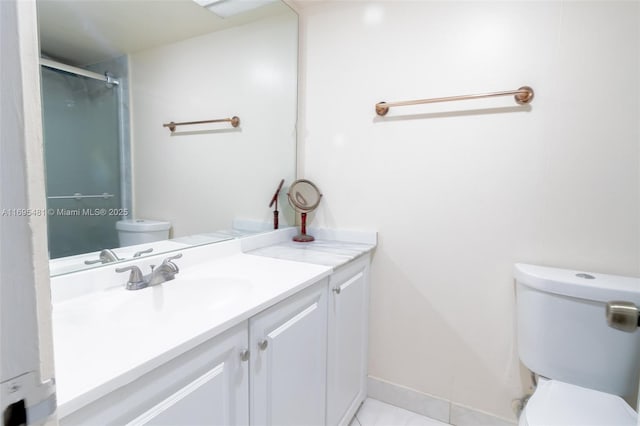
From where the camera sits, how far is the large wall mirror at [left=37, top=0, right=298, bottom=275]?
1006 millimetres

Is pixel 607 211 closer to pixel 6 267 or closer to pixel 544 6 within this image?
pixel 544 6

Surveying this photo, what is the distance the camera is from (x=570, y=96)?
4.28 ft

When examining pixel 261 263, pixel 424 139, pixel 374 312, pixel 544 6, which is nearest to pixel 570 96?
pixel 544 6

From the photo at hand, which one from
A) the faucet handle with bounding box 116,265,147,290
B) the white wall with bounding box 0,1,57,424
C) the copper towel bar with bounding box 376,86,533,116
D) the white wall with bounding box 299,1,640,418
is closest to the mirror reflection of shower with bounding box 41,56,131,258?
the faucet handle with bounding box 116,265,147,290

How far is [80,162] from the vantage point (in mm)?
1042

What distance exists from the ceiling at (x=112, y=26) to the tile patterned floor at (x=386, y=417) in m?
1.92

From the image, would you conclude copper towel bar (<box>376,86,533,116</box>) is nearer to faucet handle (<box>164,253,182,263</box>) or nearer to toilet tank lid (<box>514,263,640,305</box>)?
toilet tank lid (<box>514,263,640,305</box>)

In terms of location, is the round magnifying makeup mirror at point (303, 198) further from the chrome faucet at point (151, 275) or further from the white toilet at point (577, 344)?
the white toilet at point (577, 344)

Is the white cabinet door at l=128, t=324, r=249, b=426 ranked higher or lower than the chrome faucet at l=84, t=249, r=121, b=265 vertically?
lower

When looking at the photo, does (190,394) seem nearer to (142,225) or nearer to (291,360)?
(291,360)

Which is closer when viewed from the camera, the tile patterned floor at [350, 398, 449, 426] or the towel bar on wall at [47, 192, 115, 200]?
the towel bar on wall at [47, 192, 115, 200]

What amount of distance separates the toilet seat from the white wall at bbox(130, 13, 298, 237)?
4.64ft

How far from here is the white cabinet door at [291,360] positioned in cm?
92

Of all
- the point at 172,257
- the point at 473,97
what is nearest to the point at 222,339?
the point at 172,257
